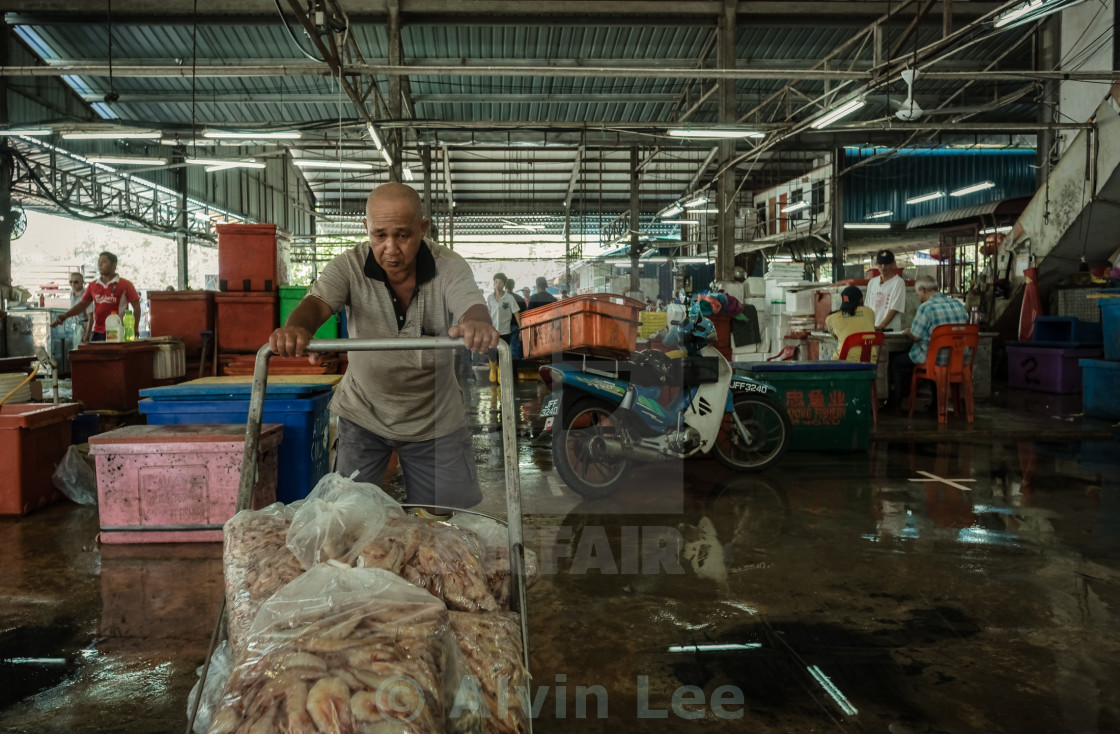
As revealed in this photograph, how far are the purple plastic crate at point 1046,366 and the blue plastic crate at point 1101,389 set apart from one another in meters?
1.86

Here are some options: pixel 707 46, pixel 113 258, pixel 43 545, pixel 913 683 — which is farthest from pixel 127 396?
pixel 707 46

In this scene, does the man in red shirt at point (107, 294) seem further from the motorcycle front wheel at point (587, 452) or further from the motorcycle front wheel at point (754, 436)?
the motorcycle front wheel at point (754, 436)

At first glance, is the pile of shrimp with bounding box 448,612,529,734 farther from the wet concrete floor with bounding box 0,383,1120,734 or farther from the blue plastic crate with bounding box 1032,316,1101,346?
the blue plastic crate with bounding box 1032,316,1101,346

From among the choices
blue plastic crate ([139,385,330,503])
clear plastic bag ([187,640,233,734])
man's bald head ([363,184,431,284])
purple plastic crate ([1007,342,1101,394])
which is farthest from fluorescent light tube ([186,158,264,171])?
purple plastic crate ([1007,342,1101,394])

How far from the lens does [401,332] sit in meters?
2.59

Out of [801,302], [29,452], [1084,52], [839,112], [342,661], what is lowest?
[29,452]

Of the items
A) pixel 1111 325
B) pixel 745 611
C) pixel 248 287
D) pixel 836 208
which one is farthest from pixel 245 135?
pixel 836 208

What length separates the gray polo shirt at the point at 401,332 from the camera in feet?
8.34

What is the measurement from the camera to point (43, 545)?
4.34m

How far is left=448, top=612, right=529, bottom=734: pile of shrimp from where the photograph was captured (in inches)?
Answer: 48.8

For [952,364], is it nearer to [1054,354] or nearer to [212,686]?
[1054,354]

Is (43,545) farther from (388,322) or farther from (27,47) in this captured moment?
(27,47)

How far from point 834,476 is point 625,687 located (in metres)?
3.97

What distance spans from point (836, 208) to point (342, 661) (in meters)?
21.8
